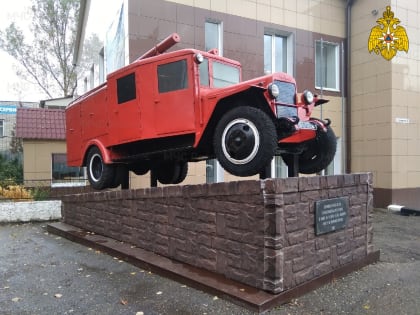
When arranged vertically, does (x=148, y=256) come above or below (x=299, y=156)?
below

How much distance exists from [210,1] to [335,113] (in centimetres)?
568

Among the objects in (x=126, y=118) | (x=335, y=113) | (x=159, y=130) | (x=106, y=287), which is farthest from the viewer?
(x=335, y=113)

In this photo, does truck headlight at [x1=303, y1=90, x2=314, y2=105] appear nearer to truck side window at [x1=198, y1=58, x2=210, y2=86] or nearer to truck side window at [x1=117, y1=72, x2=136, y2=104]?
truck side window at [x1=198, y1=58, x2=210, y2=86]

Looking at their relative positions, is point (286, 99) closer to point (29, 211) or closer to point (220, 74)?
point (220, 74)

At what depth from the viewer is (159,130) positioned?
582cm

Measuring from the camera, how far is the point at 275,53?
43.4ft

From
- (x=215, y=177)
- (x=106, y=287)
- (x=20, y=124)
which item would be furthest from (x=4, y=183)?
(x=106, y=287)

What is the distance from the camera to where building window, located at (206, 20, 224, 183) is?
38.5 ft

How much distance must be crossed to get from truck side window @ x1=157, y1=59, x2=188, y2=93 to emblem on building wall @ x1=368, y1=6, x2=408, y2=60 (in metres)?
9.44

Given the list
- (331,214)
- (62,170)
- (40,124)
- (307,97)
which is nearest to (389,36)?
(307,97)

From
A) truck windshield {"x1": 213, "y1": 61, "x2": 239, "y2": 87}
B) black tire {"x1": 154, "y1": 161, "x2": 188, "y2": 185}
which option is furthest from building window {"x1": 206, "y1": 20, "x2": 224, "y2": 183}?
truck windshield {"x1": 213, "y1": 61, "x2": 239, "y2": 87}

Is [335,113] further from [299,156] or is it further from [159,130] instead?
[159,130]

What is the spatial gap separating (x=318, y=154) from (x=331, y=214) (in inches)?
36.8

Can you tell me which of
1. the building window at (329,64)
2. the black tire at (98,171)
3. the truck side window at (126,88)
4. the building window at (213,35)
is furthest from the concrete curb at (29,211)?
the building window at (329,64)
